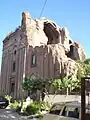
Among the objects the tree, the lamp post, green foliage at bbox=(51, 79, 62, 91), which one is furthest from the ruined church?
the lamp post

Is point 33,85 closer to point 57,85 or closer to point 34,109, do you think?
point 57,85

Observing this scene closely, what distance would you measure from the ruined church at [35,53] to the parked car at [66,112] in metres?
30.3

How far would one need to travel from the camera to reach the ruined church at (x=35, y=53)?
44531 millimetres

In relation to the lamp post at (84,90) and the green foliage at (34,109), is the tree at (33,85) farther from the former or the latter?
the lamp post at (84,90)

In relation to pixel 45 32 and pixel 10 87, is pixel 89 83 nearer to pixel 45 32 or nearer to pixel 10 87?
pixel 10 87

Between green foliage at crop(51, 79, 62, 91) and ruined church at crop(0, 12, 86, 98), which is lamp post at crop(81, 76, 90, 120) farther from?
ruined church at crop(0, 12, 86, 98)

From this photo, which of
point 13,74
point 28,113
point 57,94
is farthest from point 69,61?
point 28,113

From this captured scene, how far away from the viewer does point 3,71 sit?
183 feet

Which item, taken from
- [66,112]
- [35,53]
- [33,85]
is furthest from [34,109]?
[35,53]

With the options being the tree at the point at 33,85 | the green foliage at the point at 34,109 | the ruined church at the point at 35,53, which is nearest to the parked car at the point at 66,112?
the green foliage at the point at 34,109

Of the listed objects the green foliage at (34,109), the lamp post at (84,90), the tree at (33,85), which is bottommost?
the green foliage at (34,109)

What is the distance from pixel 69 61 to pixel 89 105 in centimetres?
3673

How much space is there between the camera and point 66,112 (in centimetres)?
1103

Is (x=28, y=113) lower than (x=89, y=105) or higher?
lower
